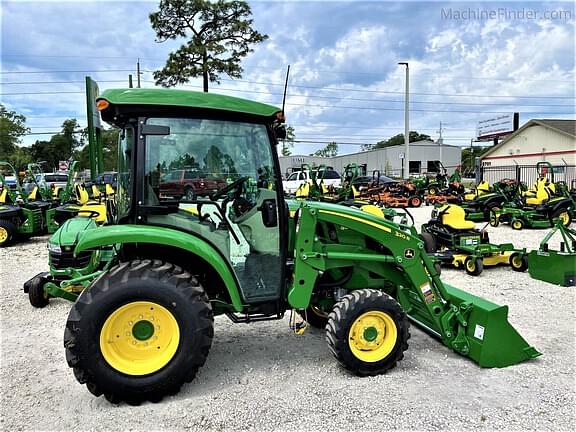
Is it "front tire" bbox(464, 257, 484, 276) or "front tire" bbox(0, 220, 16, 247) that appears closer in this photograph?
"front tire" bbox(464, 257, 484, 276)

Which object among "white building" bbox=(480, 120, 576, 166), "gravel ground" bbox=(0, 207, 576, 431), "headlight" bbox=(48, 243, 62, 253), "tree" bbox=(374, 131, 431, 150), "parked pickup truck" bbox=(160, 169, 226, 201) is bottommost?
"gravel ground" bbox=(0, 207, 576, 431)

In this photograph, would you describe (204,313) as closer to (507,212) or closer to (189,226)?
(189,226)

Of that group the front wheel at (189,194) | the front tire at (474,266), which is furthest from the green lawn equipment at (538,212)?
the front wheel at (189,194)

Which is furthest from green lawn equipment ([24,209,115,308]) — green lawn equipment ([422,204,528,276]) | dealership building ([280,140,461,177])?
dealership building ([280,140,461,177])

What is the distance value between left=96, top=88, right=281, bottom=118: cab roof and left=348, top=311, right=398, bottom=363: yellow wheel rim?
6.06 ft

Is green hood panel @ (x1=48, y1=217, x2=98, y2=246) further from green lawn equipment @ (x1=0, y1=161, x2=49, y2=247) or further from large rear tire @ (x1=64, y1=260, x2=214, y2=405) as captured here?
green lawn equipment @ (x1=0, y1=161, x2=49, y2=247)

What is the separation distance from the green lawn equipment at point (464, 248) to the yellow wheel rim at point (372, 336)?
4189mm

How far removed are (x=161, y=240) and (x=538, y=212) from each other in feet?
40.1

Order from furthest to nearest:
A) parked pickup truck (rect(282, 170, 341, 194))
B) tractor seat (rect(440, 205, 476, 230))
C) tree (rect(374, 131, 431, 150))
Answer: tree (rect(374, 131, 431, 150)) < parked pickup truck (rect(282, 170, 341, 194)) < tractor seat (rect(440, 205, 476, 230))

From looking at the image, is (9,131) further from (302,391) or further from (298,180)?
(302,391)

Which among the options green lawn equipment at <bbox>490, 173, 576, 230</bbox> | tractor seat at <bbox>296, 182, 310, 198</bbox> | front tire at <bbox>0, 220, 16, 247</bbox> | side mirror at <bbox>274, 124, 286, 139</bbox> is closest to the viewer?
side mirror at <bbox>274, 124, 286, 139</bbox>

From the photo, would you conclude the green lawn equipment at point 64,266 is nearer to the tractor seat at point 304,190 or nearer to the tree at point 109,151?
the tree at point 109,151

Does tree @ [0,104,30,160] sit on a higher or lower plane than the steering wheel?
higher

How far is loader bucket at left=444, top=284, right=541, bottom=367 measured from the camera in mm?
3783
